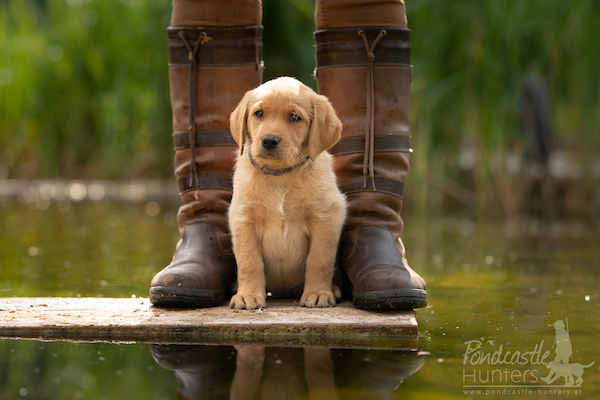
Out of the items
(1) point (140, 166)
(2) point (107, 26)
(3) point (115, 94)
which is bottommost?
(1) point (140, 166)

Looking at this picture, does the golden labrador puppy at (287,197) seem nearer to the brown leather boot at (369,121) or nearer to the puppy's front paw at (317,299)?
the puppy's front paw at (317,299)

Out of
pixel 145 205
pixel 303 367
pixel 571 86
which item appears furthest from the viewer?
pixel 145 205

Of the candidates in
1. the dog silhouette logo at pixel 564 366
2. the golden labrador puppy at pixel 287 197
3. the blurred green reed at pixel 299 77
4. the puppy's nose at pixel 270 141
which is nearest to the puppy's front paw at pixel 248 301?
the golden labrador puppy at pixel 287 197

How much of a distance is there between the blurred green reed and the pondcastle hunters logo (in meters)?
3.48

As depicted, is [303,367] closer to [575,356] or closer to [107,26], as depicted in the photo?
[575,356]

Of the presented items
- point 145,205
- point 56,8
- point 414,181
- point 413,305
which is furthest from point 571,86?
point 56,8

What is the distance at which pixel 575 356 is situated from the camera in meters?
1.48

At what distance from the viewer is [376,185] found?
2164 millimetres

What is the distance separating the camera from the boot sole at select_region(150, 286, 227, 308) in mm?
1875

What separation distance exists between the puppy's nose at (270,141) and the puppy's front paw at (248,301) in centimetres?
38

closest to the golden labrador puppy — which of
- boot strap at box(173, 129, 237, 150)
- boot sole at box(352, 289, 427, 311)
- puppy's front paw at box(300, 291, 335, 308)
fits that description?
puppy's front paw at box(300, 291, 335, 308)

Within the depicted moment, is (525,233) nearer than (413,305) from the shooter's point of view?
No

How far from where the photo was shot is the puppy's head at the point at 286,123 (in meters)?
1.92

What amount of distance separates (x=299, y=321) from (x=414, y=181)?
11.9ft
